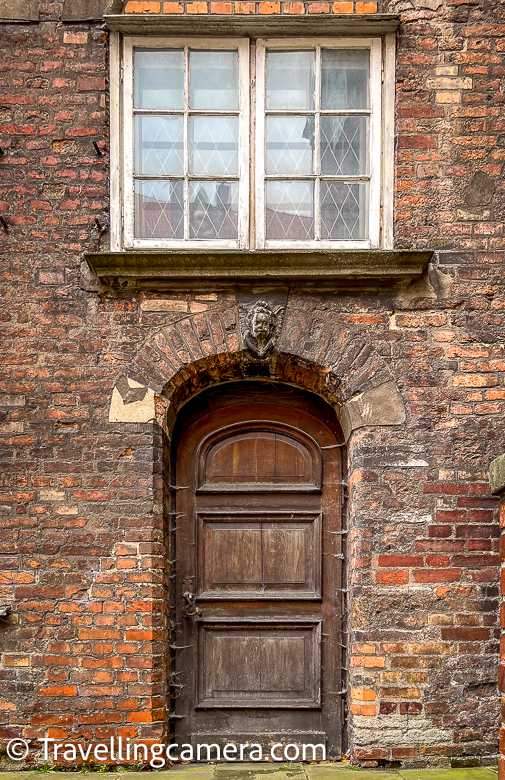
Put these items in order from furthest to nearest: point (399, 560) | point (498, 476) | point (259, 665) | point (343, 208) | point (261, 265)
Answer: point (343, 208)
point (259, 665)
point (261, 265)
point (399, 560)
point (498, 476)

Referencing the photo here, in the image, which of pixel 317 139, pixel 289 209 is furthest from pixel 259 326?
pixel 317 139

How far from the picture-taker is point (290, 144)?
4.45m

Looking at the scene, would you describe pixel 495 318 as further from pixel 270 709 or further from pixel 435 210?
pixel 270 709

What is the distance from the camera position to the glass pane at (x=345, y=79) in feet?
14.6

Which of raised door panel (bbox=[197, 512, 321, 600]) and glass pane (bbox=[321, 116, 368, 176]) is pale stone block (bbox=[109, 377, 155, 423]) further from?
glass pane (bbox=[321, 116, 368, 176])

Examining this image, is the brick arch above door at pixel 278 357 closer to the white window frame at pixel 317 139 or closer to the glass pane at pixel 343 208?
the white window frame at pixel 317 139

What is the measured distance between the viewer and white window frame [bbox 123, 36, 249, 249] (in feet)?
14.4

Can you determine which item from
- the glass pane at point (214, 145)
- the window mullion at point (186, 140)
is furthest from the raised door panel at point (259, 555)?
the glass pane at point (214, 145)

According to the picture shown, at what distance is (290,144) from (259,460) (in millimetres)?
2044

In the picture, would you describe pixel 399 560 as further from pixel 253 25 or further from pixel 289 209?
pixel 253 25

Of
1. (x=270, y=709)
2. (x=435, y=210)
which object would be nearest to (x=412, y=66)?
(x=435, y=210)

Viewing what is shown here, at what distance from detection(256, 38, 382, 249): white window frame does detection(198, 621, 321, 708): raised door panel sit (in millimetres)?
2390

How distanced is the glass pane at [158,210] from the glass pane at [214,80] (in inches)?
22.7

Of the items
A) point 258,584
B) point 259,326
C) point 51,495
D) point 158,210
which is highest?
point 158,210
